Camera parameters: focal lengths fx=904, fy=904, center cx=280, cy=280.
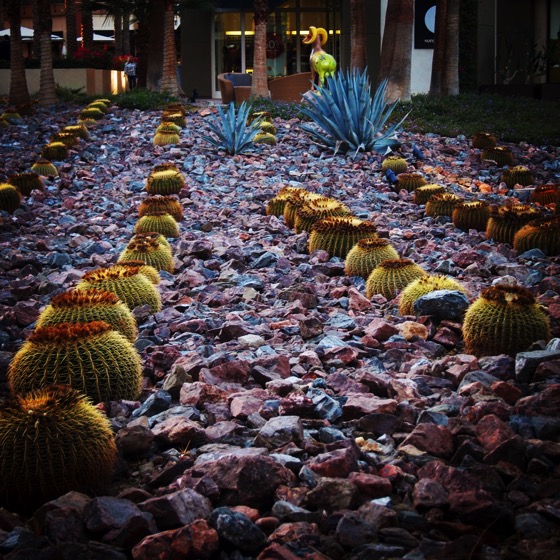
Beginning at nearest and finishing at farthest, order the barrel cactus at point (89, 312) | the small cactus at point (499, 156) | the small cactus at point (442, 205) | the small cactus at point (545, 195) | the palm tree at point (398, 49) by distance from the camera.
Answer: the barrel cactus at point (89, 312), the small cactus at point (442, 205), the small cactus at point (545, 195), the small cactus at point (499, 156), the palm tree at point (398, 49)

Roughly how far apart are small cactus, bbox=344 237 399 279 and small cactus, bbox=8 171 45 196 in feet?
20.9

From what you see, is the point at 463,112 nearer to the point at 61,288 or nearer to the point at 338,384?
the point at 61,288

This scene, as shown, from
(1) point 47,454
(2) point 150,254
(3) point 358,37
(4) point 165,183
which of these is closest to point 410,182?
(4) point 165,183

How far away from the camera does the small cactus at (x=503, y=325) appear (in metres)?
5.42

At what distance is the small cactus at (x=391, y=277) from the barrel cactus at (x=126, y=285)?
167 cm

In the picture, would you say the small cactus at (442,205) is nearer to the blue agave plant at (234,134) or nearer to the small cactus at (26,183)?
the blue agave plant at (234,134)

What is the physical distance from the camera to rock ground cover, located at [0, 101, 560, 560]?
3.39m

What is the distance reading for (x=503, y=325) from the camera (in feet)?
17.9

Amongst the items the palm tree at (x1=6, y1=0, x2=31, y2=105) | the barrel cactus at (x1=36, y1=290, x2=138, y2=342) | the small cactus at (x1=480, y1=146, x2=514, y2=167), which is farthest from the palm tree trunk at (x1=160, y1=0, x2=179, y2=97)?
the barrel cactus at (x1=36, y1=290, x2=138, y2=342)

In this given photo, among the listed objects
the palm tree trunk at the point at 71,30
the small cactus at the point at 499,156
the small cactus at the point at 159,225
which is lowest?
the small cactus at the point at 159,225

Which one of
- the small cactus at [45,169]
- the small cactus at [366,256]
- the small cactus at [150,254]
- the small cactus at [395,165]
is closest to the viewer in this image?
the small cactus at [366,256]

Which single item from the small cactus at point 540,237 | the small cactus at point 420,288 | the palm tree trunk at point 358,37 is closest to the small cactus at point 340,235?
the small cactus at point 540,237

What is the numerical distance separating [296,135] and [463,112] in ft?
14.8

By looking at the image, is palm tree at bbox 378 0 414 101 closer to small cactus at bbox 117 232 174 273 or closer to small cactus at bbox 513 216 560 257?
small cactus at bbox 513 216 560 257
